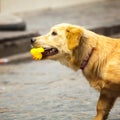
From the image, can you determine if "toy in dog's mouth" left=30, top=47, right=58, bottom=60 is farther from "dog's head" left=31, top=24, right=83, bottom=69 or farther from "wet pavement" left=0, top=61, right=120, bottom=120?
"wet pavement" left=0, top=61, right=120, bottom=120

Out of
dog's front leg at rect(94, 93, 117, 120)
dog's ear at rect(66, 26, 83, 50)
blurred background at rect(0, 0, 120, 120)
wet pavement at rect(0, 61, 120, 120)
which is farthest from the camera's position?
blurred background at rect(0, 0, 120, 120)

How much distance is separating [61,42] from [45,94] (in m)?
2.24

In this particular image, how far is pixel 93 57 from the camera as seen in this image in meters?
6.84

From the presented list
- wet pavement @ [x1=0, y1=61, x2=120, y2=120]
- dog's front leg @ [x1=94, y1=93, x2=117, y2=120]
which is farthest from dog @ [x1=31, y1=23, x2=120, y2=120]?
wet pavement @ [x1=0, y1=61, x2=120, y2=120]

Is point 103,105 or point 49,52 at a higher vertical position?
point 49,52

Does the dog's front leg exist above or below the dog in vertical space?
below

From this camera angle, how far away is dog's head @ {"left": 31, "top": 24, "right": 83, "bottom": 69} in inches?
269

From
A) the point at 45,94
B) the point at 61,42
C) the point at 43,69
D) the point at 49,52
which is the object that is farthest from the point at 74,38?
the point at 43,69

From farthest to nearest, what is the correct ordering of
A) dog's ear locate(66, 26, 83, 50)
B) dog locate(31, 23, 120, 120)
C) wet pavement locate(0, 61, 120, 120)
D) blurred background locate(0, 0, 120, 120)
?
blurred background locate(0, 0, 120, 120), wet pavement locate(0, 61, 120, 120), dog's ear locate(66, 26, 83, 50), dog locate(31, 23, 120, 120)

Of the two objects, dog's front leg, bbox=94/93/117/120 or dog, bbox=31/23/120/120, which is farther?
dog's front leg, bbox=94/93/117/120

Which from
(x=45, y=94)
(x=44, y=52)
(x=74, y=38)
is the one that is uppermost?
(x=74, y=38)

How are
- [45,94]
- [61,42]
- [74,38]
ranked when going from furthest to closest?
[45,94], [61,42], [74,38]

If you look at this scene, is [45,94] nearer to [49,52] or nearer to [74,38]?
[49,52]

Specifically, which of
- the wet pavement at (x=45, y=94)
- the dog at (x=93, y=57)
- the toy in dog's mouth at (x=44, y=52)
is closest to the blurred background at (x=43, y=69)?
the wet pavement at (x=45, y=94)
